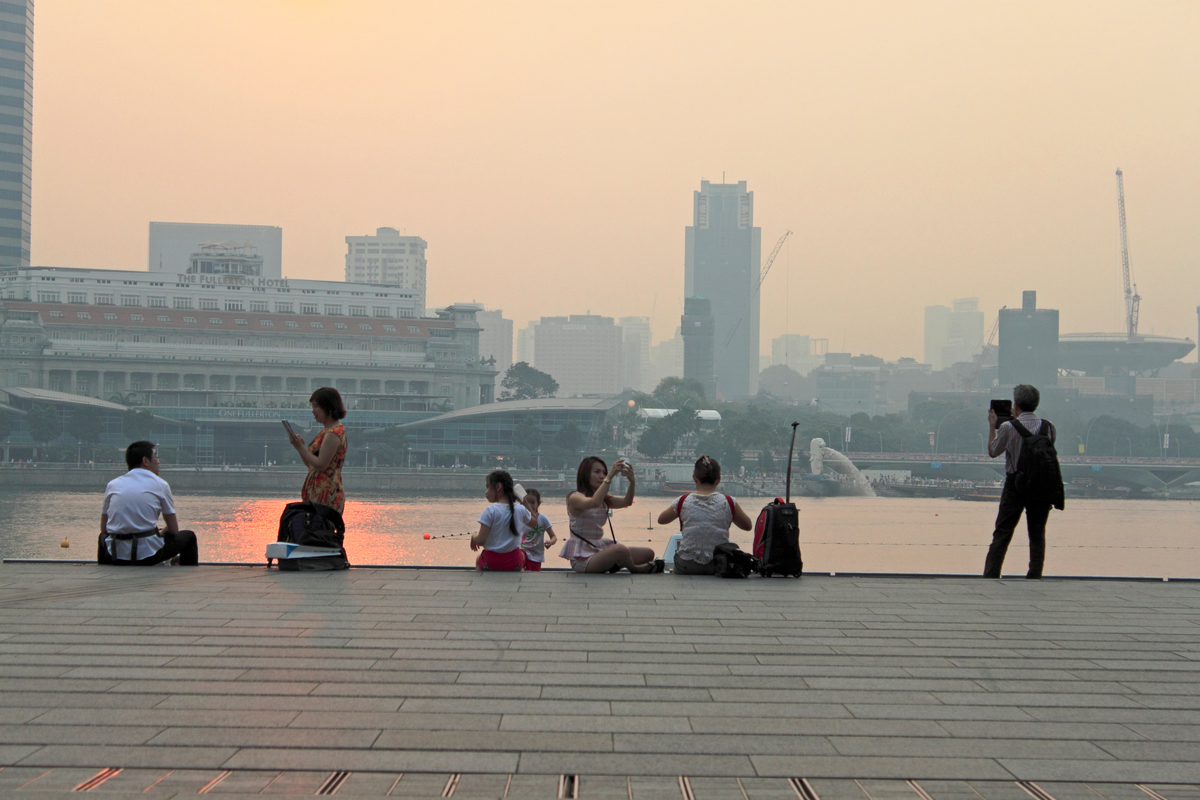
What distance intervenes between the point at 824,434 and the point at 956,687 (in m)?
116

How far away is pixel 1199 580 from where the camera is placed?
7.05m

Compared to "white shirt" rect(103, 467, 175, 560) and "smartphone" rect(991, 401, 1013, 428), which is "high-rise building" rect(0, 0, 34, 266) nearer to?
"white shirt" rect(103, 467, 175, 560)

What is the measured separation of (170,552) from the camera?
7.15 metres

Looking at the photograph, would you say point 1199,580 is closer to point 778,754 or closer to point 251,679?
point 778,754

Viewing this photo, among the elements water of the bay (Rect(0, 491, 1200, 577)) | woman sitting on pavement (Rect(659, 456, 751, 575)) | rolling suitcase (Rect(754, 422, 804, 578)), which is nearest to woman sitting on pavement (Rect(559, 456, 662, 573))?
woman sitting on pavement (Rect(659, 456, 751, 575))

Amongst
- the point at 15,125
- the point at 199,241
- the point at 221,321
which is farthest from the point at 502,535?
the point at 199,241

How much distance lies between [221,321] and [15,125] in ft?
93.7

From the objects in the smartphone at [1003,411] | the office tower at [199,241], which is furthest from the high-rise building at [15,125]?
the smartphone at [1003,411]

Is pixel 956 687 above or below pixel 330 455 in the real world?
below

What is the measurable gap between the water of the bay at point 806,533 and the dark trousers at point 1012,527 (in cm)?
2209

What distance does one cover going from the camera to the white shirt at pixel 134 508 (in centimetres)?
696

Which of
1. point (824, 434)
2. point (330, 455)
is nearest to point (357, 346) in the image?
point (824, 434)

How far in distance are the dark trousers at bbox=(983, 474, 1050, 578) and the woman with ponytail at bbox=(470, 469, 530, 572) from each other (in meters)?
3.38

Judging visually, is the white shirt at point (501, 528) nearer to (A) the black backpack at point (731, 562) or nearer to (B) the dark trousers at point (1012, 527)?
(A) the black backpack at point (731, 562)
